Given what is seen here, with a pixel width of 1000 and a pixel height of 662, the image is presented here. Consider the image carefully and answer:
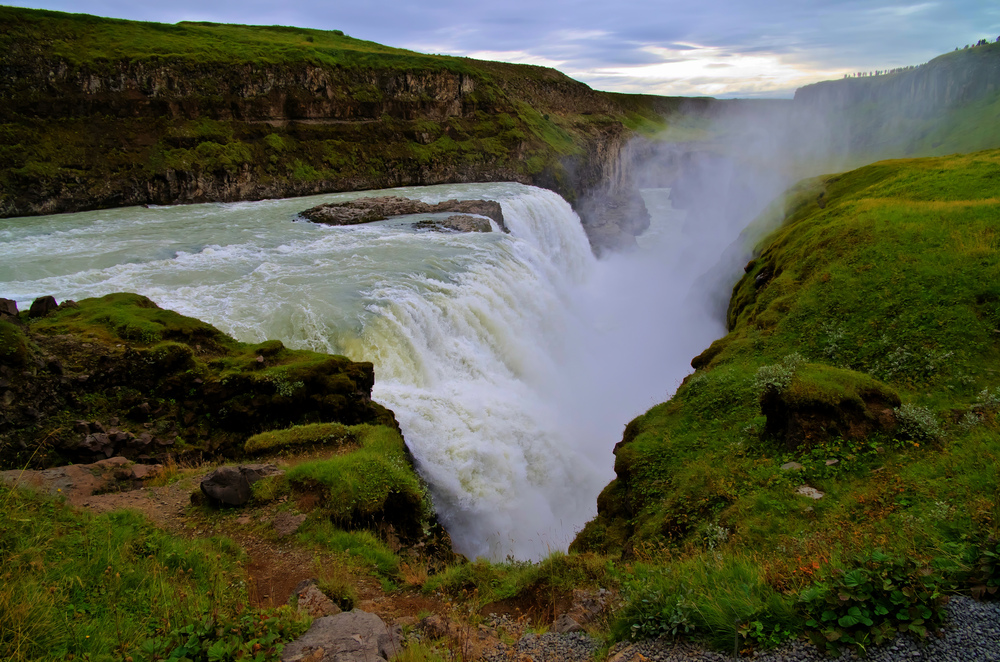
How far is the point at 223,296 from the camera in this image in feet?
57.2

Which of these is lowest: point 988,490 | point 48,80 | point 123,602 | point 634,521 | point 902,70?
point 634,521

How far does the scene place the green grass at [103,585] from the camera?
3686 mm

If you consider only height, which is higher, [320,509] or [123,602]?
[123,602]

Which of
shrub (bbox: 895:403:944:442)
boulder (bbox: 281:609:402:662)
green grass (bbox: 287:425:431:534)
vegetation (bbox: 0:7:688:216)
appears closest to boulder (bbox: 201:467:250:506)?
green grass (bbox: 287:425:431:534)

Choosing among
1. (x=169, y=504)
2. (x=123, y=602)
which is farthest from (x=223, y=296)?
(x=123, y=602)

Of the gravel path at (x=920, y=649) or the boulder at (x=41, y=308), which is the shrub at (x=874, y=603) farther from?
the boulder at (x=41, y=308)

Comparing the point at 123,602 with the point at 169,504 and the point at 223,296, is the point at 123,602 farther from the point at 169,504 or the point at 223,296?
the point at 223,296

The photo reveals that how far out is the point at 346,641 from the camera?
439 cm

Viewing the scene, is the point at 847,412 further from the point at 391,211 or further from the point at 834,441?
the point at 391,211

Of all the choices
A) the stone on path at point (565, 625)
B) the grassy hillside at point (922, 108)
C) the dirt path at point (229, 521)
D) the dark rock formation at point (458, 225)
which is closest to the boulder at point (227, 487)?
the dirt path at point (229, 521)

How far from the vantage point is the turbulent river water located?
1304 centimetres

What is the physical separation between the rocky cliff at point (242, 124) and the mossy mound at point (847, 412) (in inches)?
1503

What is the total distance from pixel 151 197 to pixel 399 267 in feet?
84.9

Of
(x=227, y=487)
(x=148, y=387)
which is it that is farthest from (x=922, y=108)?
(x=227, y=487)
